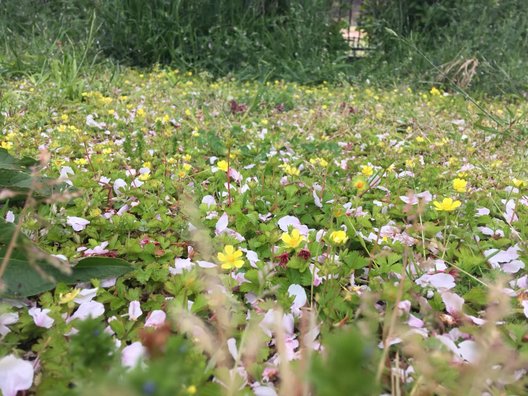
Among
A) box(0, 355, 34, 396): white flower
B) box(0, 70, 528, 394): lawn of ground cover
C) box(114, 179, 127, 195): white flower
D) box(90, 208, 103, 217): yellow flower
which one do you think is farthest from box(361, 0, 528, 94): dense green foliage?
box(0, 355, 34, 396): white flower

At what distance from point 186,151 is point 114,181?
0.61 metres

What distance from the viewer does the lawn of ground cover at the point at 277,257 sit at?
0.89m

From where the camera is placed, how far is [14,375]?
3.01 feet

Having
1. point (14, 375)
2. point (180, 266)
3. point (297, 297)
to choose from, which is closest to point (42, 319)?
point (14, 375)

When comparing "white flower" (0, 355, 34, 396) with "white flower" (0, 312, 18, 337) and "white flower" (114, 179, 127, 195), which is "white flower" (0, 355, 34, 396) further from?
"white flower" (114, 179, 127, 195)

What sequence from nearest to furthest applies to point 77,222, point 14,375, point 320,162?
point 14,375, point 77,222, point 320,162

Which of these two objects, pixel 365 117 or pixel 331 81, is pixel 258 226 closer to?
pixel 365 117

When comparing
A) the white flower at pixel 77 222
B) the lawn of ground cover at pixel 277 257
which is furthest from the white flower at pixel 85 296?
the white flower at pixel 77 222

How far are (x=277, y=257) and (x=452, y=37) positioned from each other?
5514 millimetres

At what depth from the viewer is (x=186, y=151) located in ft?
8.36

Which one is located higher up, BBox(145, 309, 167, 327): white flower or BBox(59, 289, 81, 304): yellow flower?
BBox(59, 289, 81, 304): yellow flower

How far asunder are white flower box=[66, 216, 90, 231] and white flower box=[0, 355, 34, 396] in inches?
26.7

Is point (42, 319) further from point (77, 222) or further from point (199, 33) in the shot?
point (199, 33)

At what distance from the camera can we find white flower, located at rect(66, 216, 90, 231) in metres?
1.56
